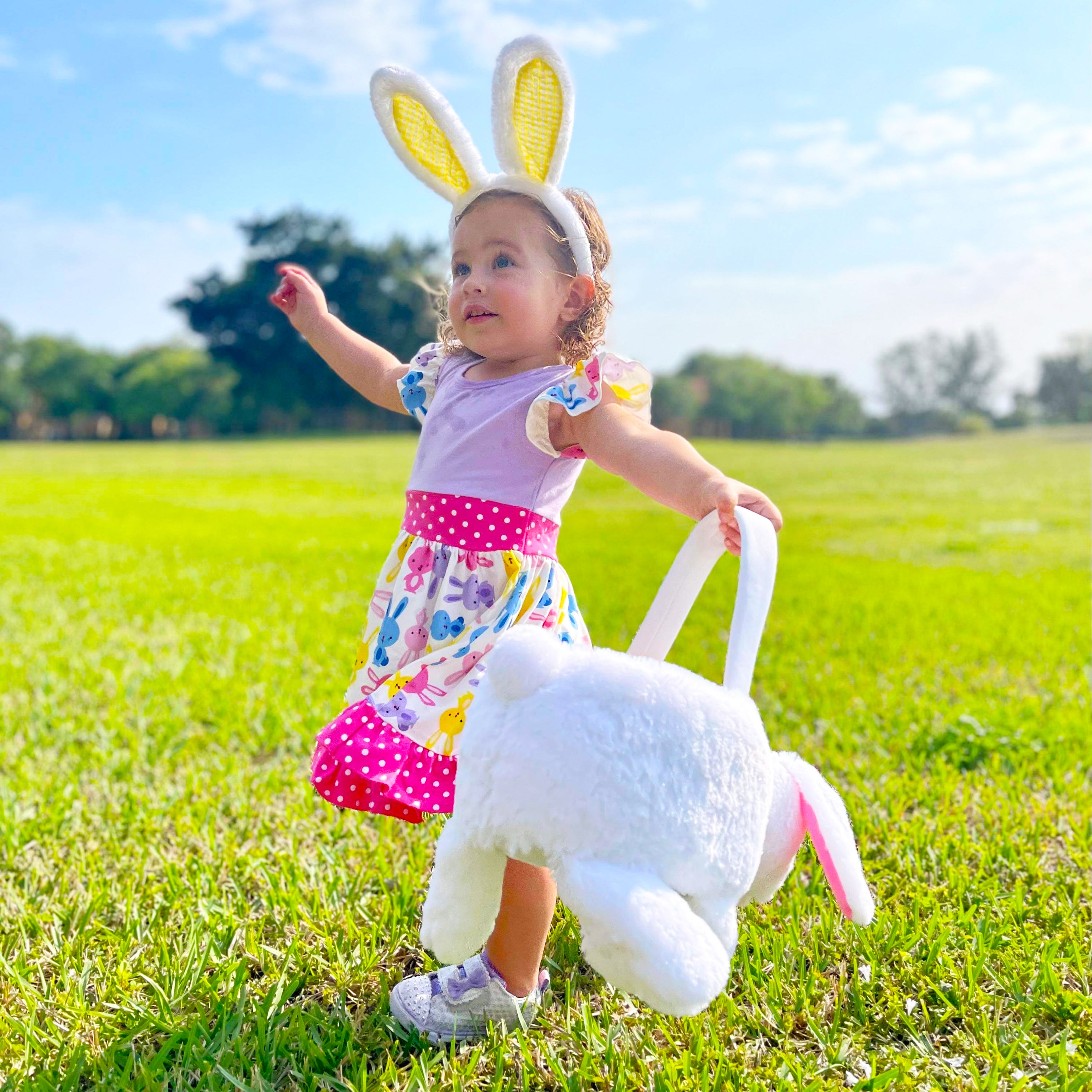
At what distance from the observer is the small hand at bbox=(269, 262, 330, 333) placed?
2381mm

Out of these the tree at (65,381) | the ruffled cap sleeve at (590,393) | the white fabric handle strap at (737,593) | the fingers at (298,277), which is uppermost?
the tree at (65,381)

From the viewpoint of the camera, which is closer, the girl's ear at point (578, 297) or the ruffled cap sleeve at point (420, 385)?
the girl's ear at point (578, 297)

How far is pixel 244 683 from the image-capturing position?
146 inches

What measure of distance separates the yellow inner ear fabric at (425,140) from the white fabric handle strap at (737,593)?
2.95ft

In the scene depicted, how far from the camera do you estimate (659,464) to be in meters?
1.62

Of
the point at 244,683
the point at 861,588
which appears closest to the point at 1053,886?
the point at 244,683

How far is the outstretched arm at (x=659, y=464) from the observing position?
152cm

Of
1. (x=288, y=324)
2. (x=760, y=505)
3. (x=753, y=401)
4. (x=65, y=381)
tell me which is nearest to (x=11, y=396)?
(x=65, y=381)

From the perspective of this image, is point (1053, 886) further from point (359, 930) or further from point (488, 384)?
point (488, 384)

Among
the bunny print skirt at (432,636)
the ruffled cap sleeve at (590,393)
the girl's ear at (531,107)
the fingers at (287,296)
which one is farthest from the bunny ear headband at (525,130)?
the fingers at (287,296)

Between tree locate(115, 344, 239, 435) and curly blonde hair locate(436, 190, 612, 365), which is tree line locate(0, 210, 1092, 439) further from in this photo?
curly blonde hair locate(436, 190, 612, 365)

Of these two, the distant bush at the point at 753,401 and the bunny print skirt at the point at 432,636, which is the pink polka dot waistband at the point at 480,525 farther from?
the distant bush at the point at 753,401

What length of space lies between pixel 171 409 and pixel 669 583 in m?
57.5

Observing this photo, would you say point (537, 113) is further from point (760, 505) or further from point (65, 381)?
point (65, 381)
